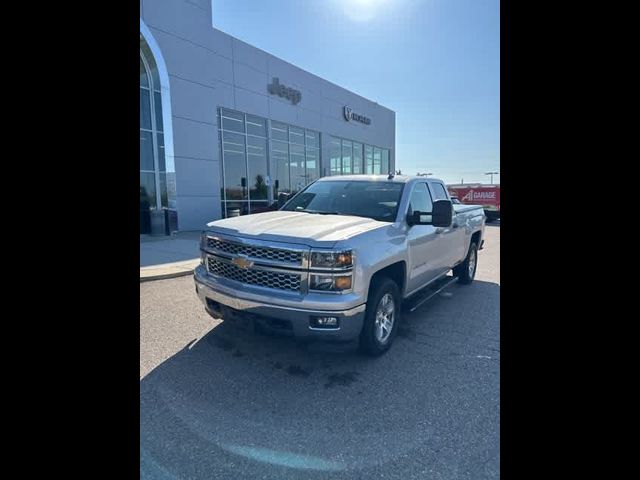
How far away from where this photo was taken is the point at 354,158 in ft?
90.1

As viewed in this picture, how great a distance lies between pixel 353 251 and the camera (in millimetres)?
3064

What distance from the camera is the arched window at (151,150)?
43.4ft

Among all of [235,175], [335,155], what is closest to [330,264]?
[235,175]

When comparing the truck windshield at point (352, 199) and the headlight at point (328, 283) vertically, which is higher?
the truck windshield at point (352, 199)

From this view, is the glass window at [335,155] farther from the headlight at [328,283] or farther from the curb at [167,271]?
the headlight at [328,283]

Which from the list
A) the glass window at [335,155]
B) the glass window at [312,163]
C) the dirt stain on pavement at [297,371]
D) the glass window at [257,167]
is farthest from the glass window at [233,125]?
the dirt stain on pavement at [297,371]

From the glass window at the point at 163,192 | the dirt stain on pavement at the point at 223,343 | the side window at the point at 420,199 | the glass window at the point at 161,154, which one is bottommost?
the dirt stain on pavement at the point at 223,343

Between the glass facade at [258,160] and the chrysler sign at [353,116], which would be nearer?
the glass facade at [258,160]

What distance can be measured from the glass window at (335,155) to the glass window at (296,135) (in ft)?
9.98

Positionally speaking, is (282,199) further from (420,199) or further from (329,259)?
(329,259)
